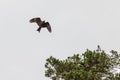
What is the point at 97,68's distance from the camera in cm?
4334

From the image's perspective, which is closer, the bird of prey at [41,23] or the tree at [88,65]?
the bird of prey at [41,23]

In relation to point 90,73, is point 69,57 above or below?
above

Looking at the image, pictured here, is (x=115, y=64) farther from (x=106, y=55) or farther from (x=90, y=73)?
(x=90, y=73)

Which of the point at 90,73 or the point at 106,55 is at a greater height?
the point at 106,55

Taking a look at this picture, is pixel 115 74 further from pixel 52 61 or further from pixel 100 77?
pixel 52 61

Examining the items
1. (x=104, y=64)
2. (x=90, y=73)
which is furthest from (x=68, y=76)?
(x=104, y=64)

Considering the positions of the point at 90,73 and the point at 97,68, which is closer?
the point at 90,73

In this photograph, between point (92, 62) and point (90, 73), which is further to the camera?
point (92, 62)

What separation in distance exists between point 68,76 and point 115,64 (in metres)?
5.98

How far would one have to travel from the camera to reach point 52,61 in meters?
44.6

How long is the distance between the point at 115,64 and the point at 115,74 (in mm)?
1983

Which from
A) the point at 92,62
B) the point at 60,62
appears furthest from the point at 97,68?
the point at 60,62

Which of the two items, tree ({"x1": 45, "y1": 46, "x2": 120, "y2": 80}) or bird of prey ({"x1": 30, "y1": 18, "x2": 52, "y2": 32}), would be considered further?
tree ({"x1": 45, "y1": 46, "x2": 120, "y2": 80})

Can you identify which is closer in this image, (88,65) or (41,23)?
(41,23)
